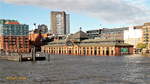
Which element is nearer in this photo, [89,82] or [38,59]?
[89,82]

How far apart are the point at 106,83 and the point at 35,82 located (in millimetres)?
16686

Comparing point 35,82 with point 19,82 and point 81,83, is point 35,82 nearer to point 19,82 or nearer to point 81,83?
point 19,82

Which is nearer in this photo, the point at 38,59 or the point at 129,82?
the point at 129,82

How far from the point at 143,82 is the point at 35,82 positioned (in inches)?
984

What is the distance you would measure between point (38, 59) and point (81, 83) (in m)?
108

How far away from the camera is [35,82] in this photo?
69250 millimetres

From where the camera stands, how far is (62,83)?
66.9 metres

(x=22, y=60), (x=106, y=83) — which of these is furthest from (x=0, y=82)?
(x=22, y=60)

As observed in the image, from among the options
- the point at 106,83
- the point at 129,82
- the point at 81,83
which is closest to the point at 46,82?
the point at 81,83

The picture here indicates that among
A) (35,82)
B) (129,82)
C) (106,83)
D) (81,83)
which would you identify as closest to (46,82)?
(35,82)

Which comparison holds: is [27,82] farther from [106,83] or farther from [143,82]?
[143,82]

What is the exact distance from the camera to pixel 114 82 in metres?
67.6

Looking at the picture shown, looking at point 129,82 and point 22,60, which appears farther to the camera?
point 22,60

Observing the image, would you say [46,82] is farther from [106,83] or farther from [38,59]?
[38,59]
